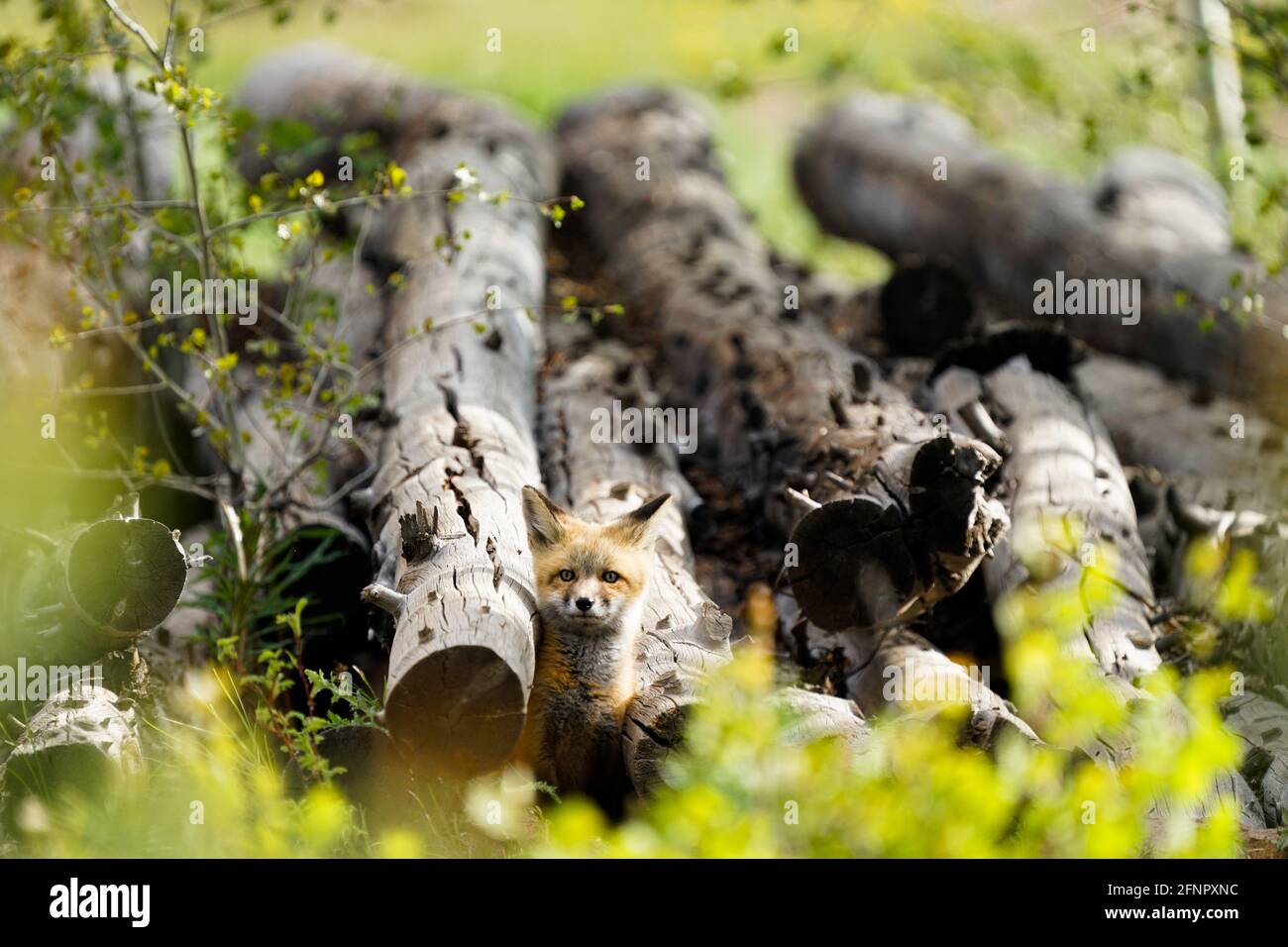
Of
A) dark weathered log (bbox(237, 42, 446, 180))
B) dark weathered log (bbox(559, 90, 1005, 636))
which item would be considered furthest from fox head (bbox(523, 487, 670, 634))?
dark weathered log (bbox(237, 42, 446, 180))

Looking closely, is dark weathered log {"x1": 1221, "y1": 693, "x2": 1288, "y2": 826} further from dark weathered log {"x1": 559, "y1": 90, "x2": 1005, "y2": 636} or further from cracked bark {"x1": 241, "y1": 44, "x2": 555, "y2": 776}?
cracked bark {"x1": 241, "y1": 44, "x2": 555, "y2": 776}

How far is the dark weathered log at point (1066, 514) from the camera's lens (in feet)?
14.3

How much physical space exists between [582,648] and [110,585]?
1.60 metres

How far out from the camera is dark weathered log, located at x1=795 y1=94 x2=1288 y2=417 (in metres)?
6.80

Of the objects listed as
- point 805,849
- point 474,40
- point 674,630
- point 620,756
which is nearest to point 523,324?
point 674,630

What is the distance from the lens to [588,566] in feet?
12.7

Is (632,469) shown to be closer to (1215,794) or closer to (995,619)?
(995,619)

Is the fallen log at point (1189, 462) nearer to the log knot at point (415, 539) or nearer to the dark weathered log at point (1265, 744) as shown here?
the dark weathered log at point (1265, 744)

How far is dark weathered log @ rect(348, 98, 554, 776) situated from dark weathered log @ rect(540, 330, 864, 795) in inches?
9.5

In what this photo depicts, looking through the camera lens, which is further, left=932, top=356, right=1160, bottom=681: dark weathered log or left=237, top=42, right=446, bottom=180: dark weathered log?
left=237, top=42, right=446, bottom=180: dark weathered log

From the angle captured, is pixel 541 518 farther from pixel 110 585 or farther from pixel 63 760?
pixel 63 760

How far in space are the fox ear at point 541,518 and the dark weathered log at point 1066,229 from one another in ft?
11.5
